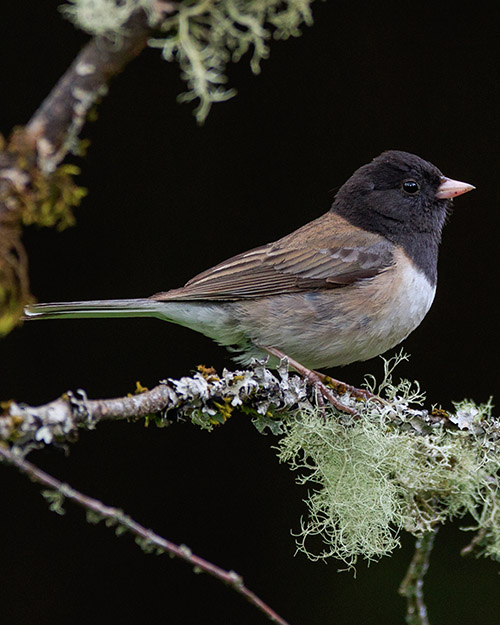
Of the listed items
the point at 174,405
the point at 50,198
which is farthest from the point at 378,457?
the point at 50,198

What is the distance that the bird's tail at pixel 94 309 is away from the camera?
202 cm

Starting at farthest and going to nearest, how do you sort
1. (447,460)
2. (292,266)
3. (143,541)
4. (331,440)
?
(292,266)
(331,440)
(447,460)
(143,541)

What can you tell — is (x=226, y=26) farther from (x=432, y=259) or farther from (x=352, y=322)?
(x=432, y=259)

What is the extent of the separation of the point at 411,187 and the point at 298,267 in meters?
0.52

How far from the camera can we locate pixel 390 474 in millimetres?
1770

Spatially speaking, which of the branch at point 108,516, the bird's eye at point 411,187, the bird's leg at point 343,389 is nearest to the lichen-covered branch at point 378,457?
the bird's leg at point 343,389

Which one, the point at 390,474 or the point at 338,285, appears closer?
the point at 390,474

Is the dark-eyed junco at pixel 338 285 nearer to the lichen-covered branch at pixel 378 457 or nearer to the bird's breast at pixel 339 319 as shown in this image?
the bird's breast at pixel 339 319

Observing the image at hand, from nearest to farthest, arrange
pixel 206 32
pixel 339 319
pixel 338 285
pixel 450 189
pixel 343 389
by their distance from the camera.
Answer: pixel 206 32 → pixel 343 389 → pixel 339 319 → pixel 338 285 → pixel 450 189

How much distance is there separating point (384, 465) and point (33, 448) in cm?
103

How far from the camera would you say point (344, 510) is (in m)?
1.78

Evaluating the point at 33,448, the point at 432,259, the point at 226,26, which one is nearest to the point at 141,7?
the point at 226,26

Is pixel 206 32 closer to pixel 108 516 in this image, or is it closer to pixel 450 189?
pixel 108 516

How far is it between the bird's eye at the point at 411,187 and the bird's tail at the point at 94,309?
1.01 meters
